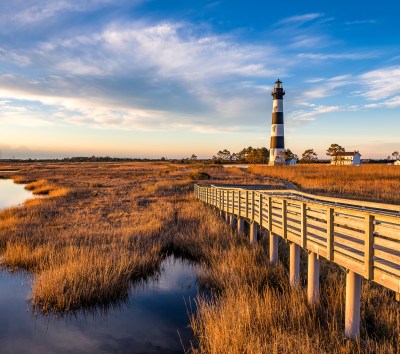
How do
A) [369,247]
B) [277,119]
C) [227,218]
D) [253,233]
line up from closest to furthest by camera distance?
[369,247] < [253,233] < [227,218] < [277,119]

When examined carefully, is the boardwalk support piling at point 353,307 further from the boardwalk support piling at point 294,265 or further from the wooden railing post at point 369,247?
the boardwalk support piling at point 294,265

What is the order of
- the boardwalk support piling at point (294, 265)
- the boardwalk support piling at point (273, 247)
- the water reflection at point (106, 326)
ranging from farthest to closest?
the boardwalk support piling at point (273, 247) < the boardwalk support piling at point (294, 265) < the water reflection at point (106, 326)

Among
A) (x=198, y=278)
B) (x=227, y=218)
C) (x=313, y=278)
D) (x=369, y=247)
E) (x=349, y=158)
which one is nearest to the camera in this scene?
(x=369, y=247)

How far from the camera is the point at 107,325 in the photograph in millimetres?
7988

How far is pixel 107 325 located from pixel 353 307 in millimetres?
5480

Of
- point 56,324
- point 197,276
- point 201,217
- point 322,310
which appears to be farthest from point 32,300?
point 201,217

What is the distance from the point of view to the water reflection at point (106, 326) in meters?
7.18

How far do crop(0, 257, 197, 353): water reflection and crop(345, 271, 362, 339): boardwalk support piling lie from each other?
3.32 m

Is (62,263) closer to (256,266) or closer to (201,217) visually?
(256,266)

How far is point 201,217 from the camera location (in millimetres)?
18094

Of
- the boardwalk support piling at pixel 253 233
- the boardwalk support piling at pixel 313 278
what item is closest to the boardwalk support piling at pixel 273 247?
the boardwalk support piling at pixel 253 233

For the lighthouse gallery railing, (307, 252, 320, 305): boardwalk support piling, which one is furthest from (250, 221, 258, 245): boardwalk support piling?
(307, 252, 320, 305): boardwalk support piling

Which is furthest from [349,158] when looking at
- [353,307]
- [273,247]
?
[353,307]

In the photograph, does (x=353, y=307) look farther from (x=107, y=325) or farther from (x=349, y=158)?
(x=349, y=158)
